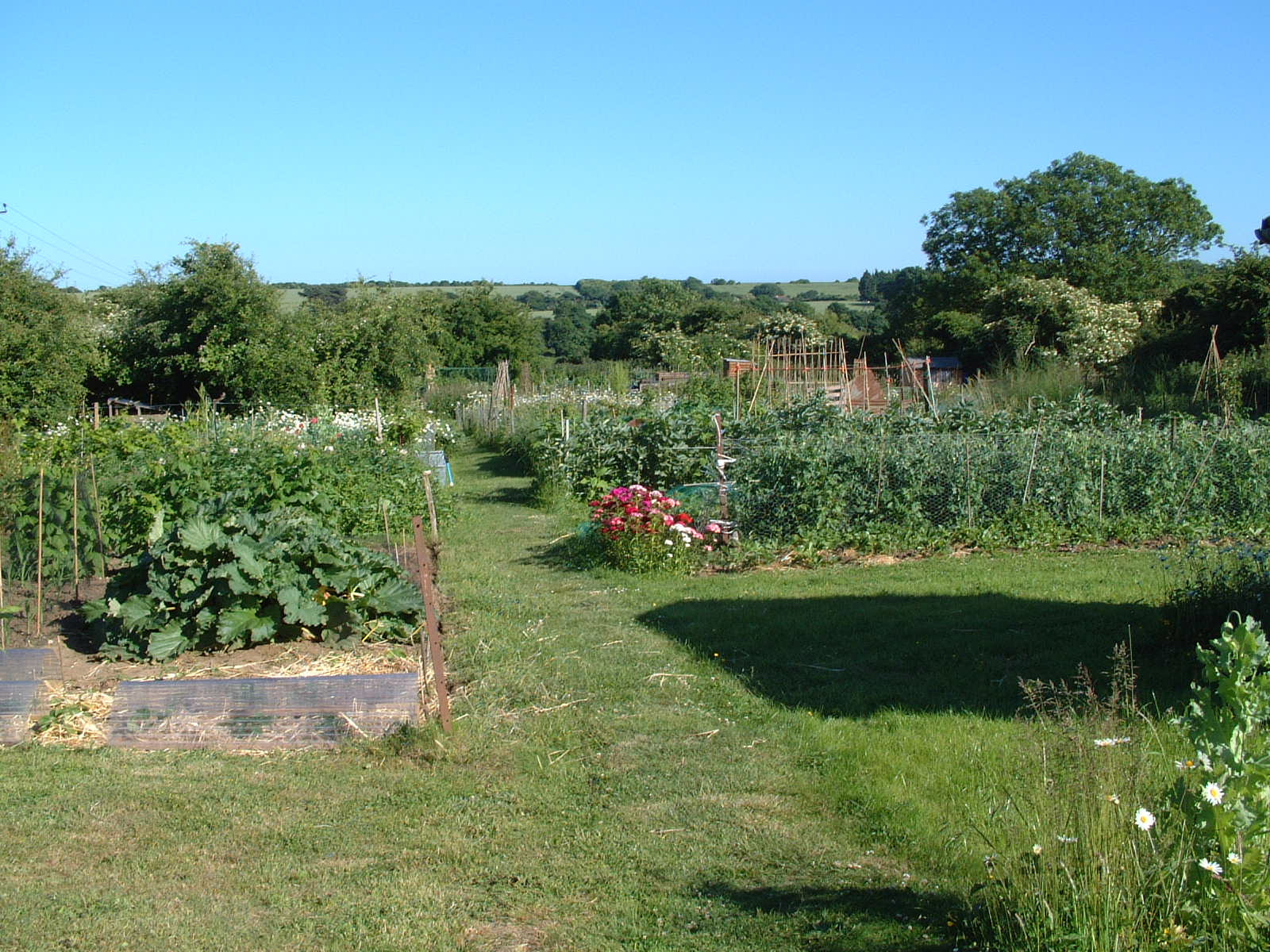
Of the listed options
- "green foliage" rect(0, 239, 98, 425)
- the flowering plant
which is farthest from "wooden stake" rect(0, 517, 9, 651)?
"green foliage" rect(0, 239, 98, 425)

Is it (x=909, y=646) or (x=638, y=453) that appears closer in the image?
(x=909, y=646)

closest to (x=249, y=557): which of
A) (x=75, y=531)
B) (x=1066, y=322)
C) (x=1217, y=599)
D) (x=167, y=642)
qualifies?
(x=167, y=642)

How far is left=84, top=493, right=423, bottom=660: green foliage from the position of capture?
600 centimetres

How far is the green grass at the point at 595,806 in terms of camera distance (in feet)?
10.9

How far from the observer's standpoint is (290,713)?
5137 mm

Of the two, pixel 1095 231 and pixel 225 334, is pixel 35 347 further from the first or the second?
pixel 1095 231

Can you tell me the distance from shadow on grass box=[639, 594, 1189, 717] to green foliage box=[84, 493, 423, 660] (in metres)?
2.27

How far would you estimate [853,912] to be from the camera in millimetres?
3301

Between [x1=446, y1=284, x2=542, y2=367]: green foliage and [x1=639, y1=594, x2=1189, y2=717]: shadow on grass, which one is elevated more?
[x1=446, y1=284, x2=542, y2=367]: green foliage

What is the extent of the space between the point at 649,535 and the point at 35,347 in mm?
13388

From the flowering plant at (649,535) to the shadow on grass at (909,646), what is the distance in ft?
4.77

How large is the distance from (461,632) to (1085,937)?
533 cm

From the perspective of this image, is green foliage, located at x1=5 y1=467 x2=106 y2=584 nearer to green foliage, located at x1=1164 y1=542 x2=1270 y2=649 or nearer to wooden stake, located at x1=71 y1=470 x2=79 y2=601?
wooden stake, located at x1=71 y1=470 x2=79 y2=601

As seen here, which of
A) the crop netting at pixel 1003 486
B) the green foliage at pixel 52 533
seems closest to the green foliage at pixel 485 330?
the crop netting at pixel 1003 486
